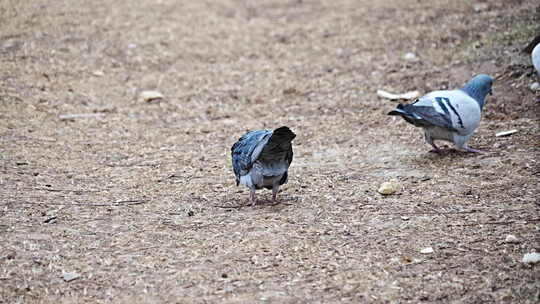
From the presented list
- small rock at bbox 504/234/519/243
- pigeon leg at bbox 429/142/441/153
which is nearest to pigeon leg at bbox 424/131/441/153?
pigeon leg at bbox 429/142/441/153

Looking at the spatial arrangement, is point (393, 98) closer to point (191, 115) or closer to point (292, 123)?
point (292, 123)

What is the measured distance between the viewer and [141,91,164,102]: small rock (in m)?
9.02

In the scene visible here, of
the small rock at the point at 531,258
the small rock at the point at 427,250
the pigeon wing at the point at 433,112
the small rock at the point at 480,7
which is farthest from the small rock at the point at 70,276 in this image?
the small rock at the point at 480,7

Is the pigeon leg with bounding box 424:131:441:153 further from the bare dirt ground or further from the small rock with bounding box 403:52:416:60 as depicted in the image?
the small rock with bounding box 403:52:416:60

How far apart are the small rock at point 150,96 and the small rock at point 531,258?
6197 millimetres

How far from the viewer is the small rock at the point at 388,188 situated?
17.6 ft

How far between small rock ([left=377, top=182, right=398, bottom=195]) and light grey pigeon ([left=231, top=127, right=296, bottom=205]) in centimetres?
86

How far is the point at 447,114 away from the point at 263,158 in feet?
6.40

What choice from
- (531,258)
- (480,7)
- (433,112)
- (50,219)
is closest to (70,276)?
(50,219)

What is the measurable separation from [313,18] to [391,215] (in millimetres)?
8111

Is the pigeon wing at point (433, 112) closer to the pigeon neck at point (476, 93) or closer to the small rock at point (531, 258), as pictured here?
the pigeon neck at point (476, 93)

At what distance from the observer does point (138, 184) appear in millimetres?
6070

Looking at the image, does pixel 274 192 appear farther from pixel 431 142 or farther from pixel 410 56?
pixel 410 56

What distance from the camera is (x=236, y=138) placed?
7.62 m
